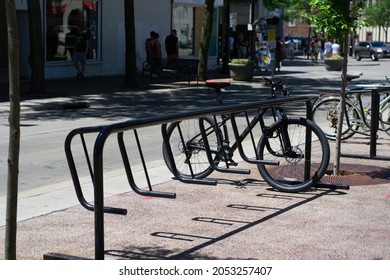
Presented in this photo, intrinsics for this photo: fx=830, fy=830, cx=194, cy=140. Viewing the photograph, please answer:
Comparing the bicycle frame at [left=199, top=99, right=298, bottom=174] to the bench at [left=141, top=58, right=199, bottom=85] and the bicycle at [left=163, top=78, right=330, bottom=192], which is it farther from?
the bench at [left=141, top=58, right=199, bottom=85]

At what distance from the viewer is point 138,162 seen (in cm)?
1225

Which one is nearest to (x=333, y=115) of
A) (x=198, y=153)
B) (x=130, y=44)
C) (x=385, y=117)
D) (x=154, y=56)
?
(x=385, y=117)

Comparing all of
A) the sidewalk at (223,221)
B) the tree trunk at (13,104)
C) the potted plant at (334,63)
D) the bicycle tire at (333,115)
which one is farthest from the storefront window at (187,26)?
the tree trunk at (13,104)

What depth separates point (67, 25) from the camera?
32.9 metres

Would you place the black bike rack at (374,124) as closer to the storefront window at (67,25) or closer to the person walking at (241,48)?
the storefront window at (67,25)

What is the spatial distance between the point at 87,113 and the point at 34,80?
4175 millimetres

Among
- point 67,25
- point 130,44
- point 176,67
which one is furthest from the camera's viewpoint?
point 67,25

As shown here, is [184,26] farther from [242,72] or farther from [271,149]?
[271,149]

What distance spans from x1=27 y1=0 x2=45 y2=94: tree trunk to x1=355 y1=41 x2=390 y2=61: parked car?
1813 inches

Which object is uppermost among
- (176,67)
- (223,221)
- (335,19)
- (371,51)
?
(335,19)

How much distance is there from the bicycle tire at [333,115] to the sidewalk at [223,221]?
239cm

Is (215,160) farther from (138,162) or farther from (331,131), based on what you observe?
(331,131)

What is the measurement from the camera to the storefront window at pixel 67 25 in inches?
1259

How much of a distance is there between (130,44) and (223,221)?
20.4 m
